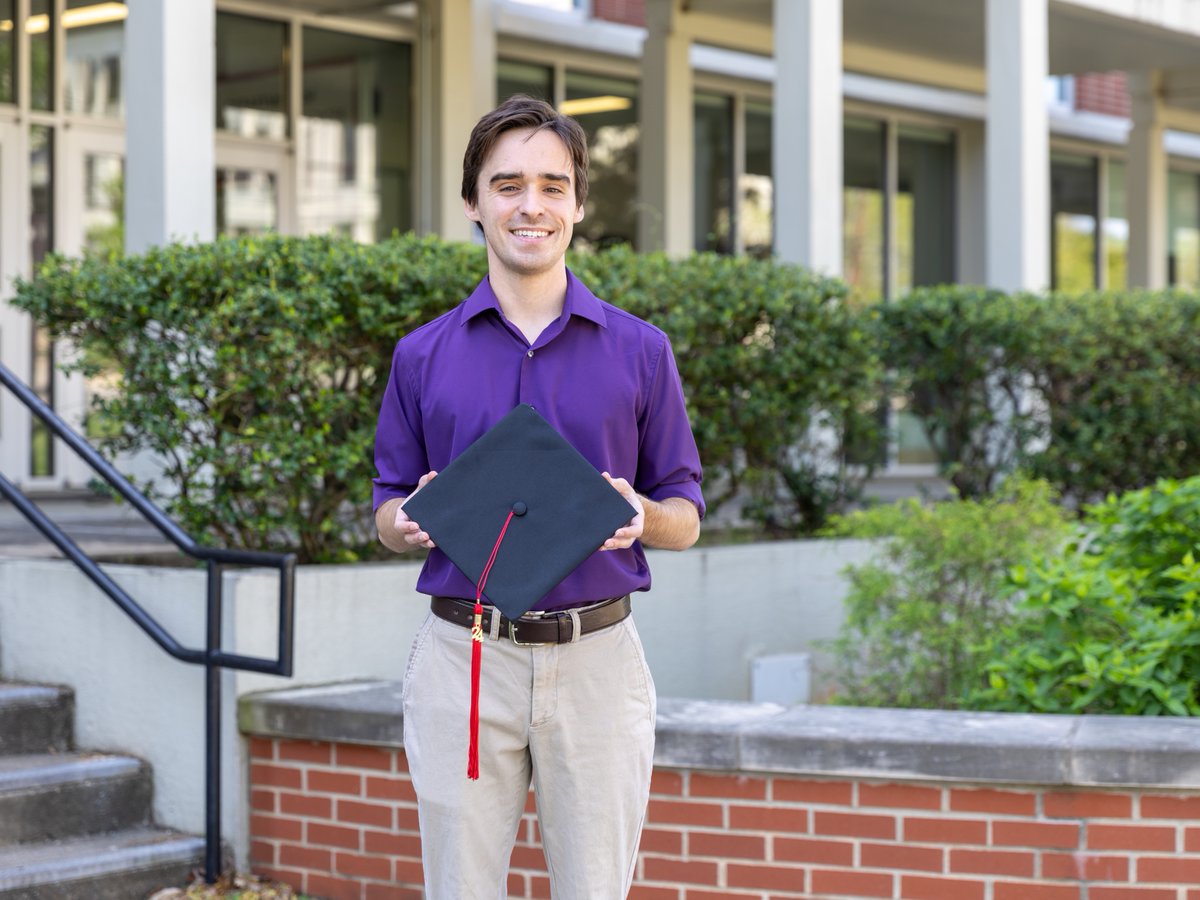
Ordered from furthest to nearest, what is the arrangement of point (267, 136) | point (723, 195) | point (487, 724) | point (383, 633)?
1. point (723, 195)
2. point (267, 136)
3. point (383, 633)
4. point (487, 724)

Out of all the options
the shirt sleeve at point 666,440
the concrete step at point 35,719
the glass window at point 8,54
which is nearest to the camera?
the shirt sleeve at point 666,440

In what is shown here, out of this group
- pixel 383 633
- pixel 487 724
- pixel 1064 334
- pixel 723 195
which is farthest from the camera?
pixel 723 195

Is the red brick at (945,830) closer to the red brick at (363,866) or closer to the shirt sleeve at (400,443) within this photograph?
the red brick at (363,866)

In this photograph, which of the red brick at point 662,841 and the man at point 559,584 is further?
the red brick at point 662,841

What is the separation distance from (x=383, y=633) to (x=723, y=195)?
9.12 metres

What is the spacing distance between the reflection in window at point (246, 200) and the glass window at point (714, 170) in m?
3.88

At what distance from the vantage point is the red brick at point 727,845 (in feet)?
13.9

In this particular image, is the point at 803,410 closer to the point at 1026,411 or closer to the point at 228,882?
the point at 1026,411

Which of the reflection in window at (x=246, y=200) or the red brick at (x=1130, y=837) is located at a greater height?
the reflection in window at (x=246, y=200)

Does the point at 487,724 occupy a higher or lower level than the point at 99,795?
higher

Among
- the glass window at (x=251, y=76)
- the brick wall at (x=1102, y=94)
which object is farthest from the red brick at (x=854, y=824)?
the brick wall at (x=1102, y=94)

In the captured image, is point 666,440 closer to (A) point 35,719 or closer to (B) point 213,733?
(B) point 213,733

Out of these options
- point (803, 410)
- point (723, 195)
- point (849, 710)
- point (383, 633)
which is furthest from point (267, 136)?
point (849, 710)

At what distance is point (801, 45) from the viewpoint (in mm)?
8711
